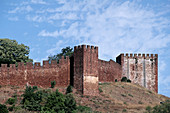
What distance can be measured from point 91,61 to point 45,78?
23.1ft

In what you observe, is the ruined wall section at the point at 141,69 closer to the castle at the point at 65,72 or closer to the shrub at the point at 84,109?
the castle at the point at 65,72

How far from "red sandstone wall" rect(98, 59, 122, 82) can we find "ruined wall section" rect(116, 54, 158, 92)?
3.41 metres

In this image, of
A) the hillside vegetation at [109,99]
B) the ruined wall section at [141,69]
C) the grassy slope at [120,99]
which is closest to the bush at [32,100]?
the hillside vegetation at [109,99]

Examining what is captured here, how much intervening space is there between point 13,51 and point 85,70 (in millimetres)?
20657

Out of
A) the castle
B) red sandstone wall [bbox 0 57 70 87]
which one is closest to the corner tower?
the castle

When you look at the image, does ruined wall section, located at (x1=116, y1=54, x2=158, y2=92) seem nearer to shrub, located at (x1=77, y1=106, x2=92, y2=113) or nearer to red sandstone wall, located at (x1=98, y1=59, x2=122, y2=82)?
red sandstone wall, located at (x1=98, y1=59, x2=122, y2=82)

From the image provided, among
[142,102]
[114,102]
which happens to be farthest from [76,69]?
[142,102]

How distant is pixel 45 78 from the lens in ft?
169

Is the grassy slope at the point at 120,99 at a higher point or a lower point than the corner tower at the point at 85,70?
lower

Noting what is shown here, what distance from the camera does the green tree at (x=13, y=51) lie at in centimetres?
6469

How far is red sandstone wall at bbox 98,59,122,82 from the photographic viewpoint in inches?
2360

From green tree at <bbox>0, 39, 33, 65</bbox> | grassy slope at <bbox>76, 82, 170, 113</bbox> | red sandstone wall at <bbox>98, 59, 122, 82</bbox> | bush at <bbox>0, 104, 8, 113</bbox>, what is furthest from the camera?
green tree at <bbox>0, 39, 33, 65</bbox>

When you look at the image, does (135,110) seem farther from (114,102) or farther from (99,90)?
(99,90)

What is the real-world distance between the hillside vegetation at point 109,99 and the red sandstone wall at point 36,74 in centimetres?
137
